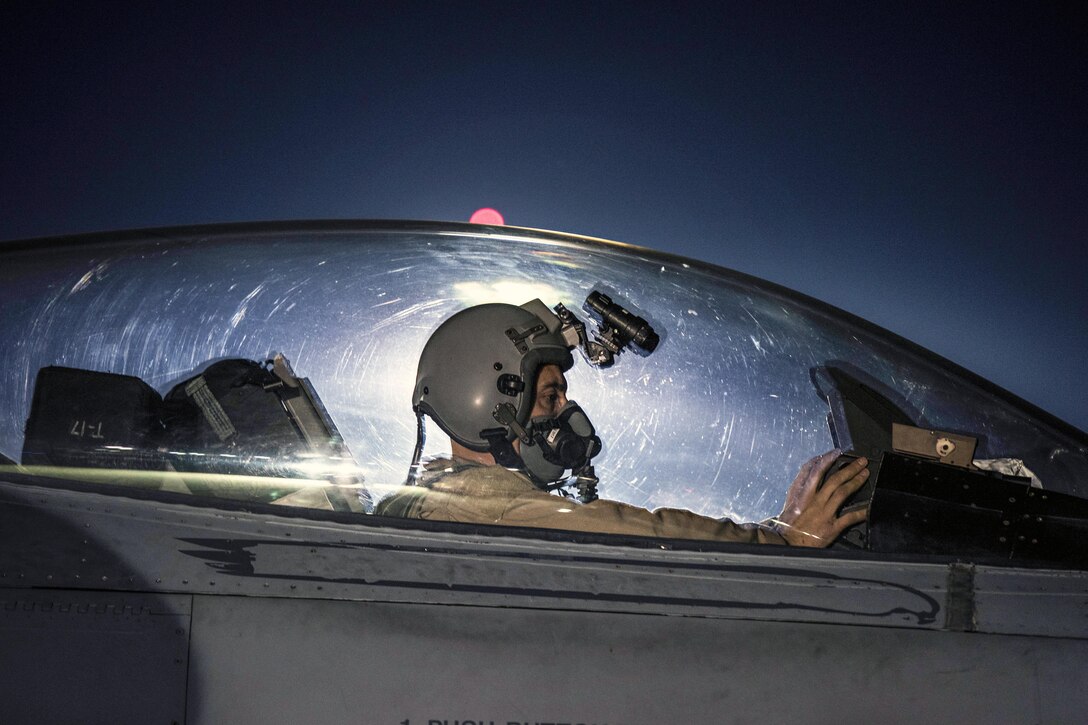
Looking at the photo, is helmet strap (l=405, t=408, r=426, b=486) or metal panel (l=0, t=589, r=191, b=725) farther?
helmet strap (l=405, t=408, r=426, b=486)

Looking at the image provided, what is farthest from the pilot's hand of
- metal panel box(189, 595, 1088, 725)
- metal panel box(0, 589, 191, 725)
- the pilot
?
metal panel box(0, 589, 191, 725)

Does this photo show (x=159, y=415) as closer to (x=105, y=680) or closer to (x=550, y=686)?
(x=105, y=680)

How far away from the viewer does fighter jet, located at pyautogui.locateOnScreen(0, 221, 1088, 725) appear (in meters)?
1.16

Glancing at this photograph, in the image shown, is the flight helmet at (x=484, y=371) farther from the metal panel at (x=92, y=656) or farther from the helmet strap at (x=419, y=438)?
the metal panel at (x=92, y=656)

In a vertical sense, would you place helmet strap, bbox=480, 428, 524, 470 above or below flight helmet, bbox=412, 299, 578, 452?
below

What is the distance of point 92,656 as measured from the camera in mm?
1159

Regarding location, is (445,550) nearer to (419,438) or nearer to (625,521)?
(625,521)

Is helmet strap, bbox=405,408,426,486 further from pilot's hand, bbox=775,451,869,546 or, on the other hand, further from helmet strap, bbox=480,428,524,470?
pilot's hand, bbox=775,451,869,546

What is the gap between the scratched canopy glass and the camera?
1671 millimetres

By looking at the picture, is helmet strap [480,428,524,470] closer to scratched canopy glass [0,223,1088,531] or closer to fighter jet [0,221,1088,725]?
fighter jet [0,221,1088,725]

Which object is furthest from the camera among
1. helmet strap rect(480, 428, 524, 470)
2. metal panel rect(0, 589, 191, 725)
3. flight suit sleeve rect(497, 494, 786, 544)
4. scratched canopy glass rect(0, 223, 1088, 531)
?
helmet strap rect(480, 428, 524, 470)

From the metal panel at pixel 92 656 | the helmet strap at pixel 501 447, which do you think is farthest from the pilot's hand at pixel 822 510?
the metal panel at pixel 92 656

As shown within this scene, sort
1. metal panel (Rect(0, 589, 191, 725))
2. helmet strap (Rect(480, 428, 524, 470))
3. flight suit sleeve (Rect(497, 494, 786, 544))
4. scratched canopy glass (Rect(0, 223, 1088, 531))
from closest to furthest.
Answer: metal panel (Rect(0, 589, 191, 725)), flight suit sleeve (Rect(497, 494, 786, 544)), scratched canopy glass (Rect(0, 223, 1088, 531)), helmet strap (Rect(480, 428, 524, 470))

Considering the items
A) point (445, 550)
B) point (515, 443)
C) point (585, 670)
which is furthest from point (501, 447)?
point (585, 670)
